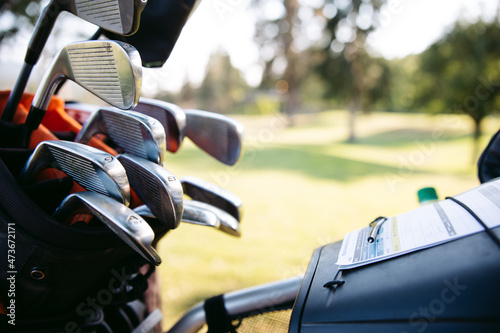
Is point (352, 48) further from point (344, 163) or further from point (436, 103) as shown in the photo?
point (344, 163)

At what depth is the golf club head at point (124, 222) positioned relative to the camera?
Answer: 48 cm

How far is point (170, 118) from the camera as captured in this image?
2.64ft

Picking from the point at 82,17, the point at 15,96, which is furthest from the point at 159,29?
the point at 15,96

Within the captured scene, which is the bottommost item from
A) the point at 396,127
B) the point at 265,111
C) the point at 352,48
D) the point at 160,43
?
the point at 265,111

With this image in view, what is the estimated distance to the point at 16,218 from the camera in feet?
1.73

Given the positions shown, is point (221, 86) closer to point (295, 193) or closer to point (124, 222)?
point (295, 193)

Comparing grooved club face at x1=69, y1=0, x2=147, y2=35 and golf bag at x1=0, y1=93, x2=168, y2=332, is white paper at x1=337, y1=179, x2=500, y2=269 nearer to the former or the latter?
golf bag at x1=0, y1=93, x2=168, y2=332

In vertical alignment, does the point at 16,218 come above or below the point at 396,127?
above

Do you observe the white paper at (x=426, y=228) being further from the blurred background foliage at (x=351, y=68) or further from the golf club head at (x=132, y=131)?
the blurred background foliage at (x=351, y=68)

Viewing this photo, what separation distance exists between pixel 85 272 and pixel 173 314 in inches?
60.6

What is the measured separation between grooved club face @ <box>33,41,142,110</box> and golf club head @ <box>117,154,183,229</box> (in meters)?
0.10

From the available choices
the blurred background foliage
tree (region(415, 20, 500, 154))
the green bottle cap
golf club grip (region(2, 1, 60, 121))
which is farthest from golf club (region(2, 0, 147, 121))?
tree (region(415, 20, 500, 154))

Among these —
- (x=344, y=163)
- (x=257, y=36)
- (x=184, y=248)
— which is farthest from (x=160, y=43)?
(x=257, y=36)

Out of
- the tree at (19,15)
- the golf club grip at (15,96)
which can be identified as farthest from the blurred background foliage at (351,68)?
the golf club grip at (15,96)
